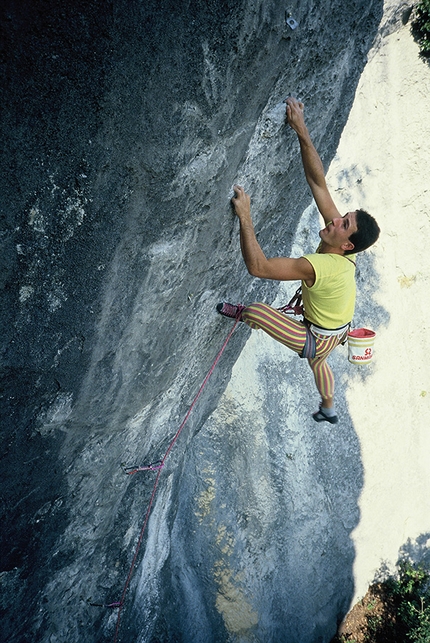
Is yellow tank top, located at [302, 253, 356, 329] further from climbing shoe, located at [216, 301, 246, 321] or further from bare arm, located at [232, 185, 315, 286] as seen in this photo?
climbing shoe, located at [216, 301, 246, 321]

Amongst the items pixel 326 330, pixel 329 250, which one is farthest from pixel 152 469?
pixel 329 250

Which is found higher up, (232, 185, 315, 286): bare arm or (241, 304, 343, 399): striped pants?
(232, 185, 315, 286): bare arm

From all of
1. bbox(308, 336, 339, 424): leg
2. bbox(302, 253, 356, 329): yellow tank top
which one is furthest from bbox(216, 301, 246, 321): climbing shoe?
bbox(308, 336, 339, 424): leg


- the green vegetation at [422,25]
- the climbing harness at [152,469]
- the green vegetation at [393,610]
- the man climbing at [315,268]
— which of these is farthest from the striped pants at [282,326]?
the green vegetation at [393,610]

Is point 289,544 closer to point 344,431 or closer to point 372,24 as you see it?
point 344,431

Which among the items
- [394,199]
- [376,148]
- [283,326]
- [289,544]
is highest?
[283,326]

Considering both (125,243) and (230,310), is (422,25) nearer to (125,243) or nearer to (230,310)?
(230,310)

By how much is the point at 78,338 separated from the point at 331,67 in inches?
101

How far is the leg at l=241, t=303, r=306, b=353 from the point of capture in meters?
3.74

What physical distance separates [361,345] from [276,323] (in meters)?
0.90

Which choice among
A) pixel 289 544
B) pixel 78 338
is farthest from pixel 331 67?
pixel 289 544

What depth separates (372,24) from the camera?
3504 millimetres

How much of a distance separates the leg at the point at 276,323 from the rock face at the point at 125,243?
0.31 metres

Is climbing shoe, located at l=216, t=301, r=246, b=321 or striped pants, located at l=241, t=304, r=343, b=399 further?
climbing shoe, located at l=216, t=301, r=246, b=321
